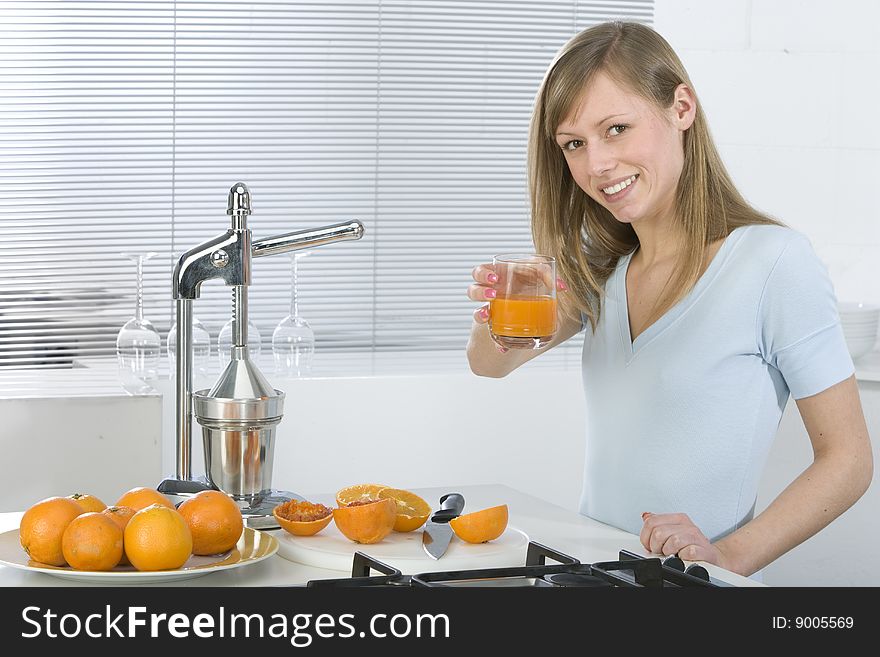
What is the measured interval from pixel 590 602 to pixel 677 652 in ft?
0.22

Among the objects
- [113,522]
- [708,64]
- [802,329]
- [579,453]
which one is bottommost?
[579,453]

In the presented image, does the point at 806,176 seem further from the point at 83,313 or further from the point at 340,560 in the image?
the point at 340,560

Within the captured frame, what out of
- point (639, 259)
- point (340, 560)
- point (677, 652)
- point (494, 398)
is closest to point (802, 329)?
point (639, 259)

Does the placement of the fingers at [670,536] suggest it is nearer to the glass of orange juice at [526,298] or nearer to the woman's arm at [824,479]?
the woman's arm at [824,479]

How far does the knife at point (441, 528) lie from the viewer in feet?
4.08

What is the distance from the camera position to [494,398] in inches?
108

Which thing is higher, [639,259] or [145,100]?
[145,100]

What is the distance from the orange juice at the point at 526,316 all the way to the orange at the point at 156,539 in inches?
19.5

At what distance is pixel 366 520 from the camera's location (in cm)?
123

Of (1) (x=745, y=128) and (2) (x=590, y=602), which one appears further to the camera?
(1) (x=745, y=128)

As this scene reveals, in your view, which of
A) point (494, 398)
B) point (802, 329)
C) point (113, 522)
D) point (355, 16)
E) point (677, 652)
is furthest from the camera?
point (355, 16)

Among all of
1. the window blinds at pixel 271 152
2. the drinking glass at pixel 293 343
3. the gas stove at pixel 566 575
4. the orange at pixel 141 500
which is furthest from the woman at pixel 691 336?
the window blinds at pixel 271 152

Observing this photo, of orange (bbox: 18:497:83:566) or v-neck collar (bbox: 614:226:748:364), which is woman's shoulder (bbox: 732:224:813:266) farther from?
orange (bbox: 18:497:83:566)

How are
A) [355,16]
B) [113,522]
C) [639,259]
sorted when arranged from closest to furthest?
1. [113,522]
2. [639,259]
3. [355,16]
